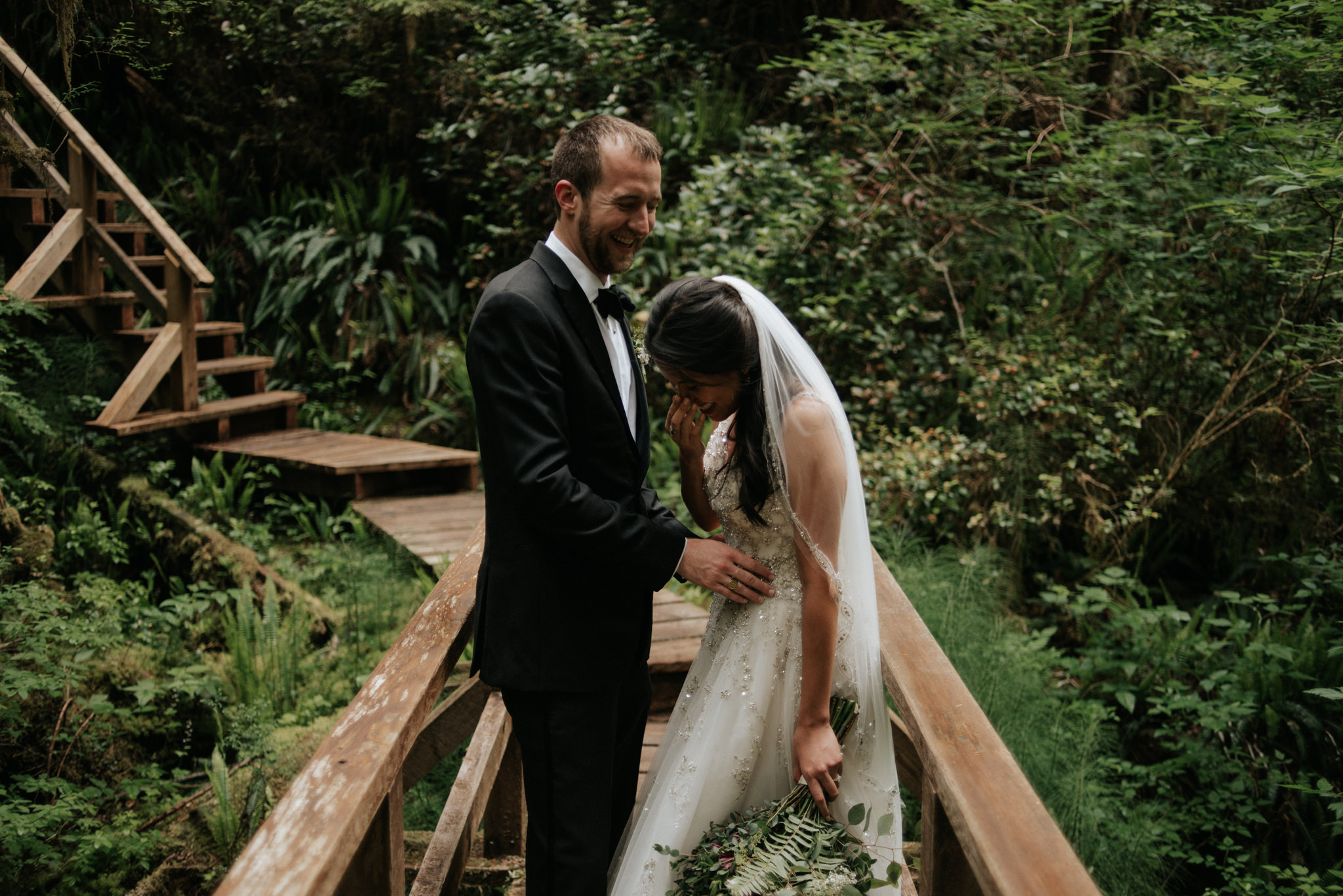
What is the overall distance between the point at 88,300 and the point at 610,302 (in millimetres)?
5173

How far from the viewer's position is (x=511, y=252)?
7.70 m

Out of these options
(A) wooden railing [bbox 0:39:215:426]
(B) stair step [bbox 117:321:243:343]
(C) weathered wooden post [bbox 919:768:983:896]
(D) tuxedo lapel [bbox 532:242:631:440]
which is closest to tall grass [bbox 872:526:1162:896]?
(C) weathered wooden post [bbox 919:768:983:896]

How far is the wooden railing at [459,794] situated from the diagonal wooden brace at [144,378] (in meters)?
4.14

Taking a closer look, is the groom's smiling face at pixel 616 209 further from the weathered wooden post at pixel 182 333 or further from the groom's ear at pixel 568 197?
the weathered wooden post at pixel 182 333

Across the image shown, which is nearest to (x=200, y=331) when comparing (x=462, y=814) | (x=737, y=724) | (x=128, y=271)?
(x=128, y=271)

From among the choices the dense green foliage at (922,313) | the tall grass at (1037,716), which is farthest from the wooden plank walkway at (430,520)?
the tall grass at (1037,716)

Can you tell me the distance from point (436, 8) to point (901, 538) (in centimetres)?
599

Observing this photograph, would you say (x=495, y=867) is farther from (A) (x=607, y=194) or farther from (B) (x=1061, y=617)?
(B) (x=1061, y=617)

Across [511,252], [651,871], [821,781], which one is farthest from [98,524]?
[821,781]

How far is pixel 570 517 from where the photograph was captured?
5.91ft

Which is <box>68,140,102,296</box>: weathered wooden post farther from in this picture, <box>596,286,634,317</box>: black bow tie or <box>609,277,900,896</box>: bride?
<box>609,277,900,896</box>: bride

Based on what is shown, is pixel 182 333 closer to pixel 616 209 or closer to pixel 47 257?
pixel 47 257

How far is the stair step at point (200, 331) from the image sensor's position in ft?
19.5

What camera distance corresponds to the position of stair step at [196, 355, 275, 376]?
6.30 metres
